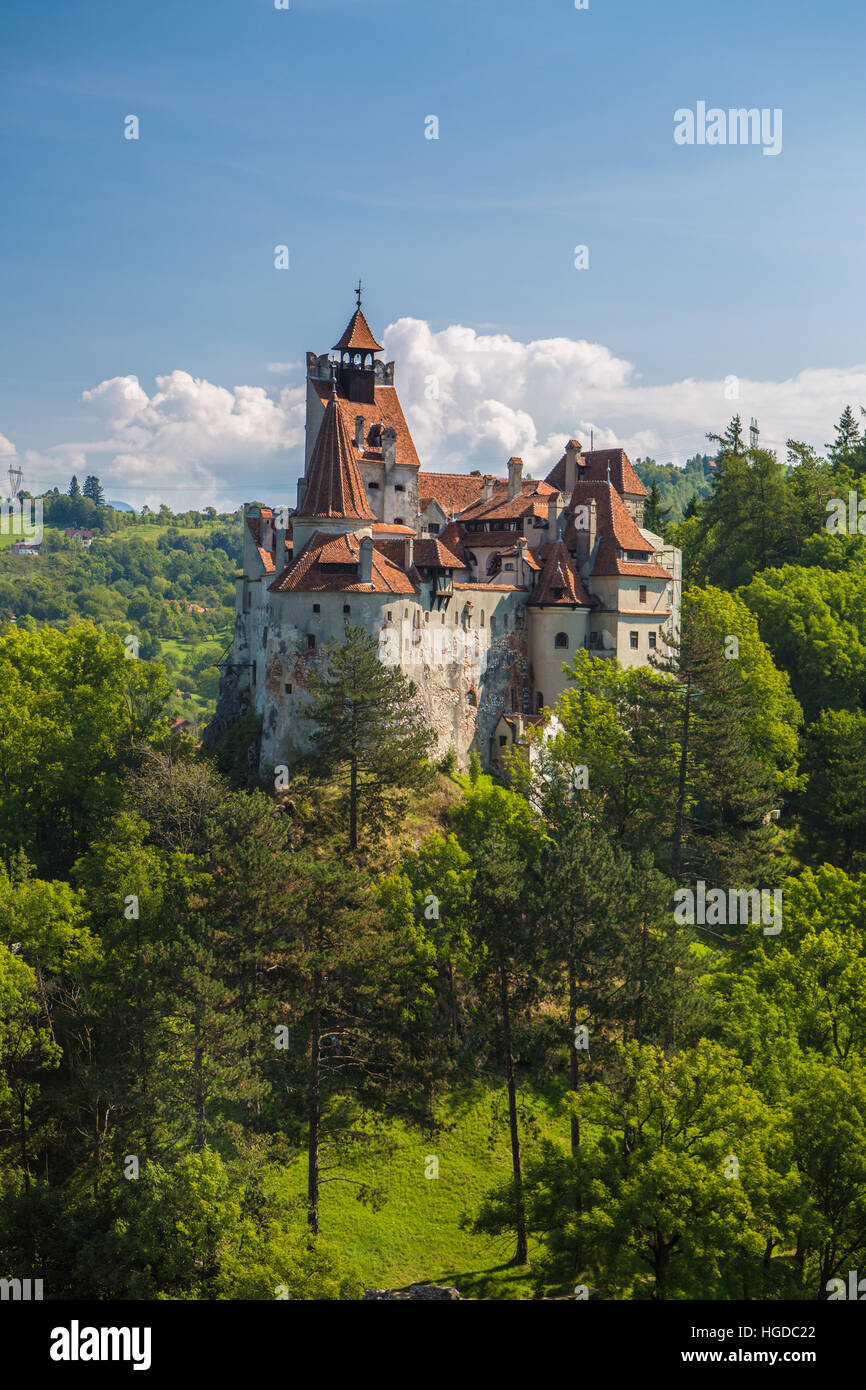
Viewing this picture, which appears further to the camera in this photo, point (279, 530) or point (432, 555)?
point (279, 530)

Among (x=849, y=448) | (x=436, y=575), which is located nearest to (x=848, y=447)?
(x=849, y=448)

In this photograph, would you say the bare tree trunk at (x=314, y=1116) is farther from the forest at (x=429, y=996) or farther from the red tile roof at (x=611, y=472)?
the red tile roof at (x=611, y=472)

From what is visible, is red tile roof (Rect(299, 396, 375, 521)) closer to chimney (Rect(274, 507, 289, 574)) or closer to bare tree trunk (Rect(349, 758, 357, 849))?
chimney (Rect(274, 507, 289, 574))

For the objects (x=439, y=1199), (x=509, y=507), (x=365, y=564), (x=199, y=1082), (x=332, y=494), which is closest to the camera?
(x=199, y=1082)

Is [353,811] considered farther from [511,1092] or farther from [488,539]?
[488,539]

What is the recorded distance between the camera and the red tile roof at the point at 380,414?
60594 millimetres

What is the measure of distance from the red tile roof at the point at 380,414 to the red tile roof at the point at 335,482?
17.2ft

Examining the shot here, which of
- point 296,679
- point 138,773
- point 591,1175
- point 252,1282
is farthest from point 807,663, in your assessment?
point 252,1282

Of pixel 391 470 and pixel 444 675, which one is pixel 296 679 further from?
pixel 391 470

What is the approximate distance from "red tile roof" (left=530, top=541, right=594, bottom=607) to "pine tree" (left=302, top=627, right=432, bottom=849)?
43.3 ft

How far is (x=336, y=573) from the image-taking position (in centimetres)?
5003

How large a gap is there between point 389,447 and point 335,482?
767 centimetres
